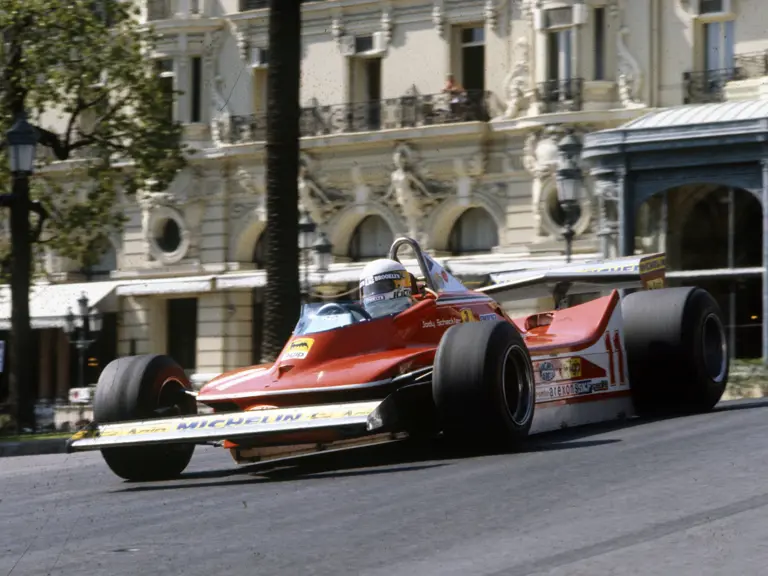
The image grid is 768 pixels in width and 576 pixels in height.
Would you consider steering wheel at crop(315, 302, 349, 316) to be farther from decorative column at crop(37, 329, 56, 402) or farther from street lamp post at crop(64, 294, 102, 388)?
decorative column at crop(37, 329, 56, 402)

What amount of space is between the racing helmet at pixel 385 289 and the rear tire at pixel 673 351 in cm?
219

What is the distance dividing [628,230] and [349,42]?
11649 mm

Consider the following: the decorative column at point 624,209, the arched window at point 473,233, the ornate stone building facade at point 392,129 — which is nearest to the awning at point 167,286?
the ornate stone building facade at point 392,129

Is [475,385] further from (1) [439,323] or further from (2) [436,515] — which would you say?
(2) [436,515]

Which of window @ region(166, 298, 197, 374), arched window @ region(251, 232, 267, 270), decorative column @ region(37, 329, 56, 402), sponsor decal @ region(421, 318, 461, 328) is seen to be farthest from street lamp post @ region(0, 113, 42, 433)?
decorative column @ region(37, 329, 56, 402)

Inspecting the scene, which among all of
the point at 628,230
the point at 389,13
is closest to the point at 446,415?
the point at 628,230

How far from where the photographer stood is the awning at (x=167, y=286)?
41.6 meters

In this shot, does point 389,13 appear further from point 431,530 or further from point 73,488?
point 431,530

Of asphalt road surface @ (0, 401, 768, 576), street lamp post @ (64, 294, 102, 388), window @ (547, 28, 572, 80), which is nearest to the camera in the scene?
asphalt road surface @ (0, 401, 768, 576)

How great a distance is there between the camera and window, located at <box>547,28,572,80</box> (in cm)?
3630

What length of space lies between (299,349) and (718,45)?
80.1 feet

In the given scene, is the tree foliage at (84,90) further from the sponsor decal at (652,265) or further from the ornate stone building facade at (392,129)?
the sponsor decal at (652,265)

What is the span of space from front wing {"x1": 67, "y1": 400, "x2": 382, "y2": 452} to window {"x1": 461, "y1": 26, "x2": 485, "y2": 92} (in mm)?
28161

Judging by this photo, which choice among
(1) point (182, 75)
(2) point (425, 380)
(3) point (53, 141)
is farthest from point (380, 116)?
(2) point (425, 380)
